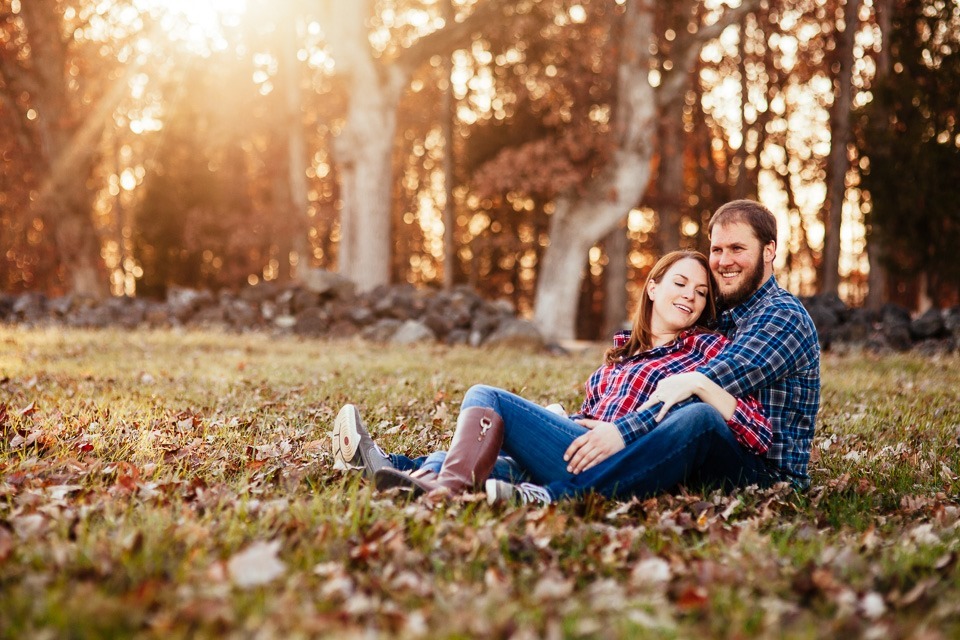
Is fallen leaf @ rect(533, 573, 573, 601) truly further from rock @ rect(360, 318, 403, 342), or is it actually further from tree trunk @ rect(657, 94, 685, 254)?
tree trunk @ rect(657, 94, 685, 254)

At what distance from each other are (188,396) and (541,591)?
487cm

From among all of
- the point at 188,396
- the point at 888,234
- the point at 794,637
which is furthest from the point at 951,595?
the point at 888,234

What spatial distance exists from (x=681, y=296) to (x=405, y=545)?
203 centimetres

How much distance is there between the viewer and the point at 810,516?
3.79 metres

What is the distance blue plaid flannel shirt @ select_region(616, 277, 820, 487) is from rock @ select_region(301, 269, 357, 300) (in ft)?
38.2

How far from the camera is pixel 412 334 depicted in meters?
13.5

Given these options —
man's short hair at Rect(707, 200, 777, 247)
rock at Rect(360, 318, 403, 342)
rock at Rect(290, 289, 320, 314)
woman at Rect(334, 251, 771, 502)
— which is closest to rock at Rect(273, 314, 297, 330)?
rock at Rect(290, 289, 320, 314)

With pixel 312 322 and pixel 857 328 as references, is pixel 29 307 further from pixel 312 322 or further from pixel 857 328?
pixel 857 328

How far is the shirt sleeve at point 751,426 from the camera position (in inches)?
153

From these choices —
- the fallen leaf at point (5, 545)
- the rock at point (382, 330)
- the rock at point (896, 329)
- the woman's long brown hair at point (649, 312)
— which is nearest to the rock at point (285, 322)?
the rock at point (382, 330)

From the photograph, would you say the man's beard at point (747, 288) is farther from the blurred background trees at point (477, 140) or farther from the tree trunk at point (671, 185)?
the tree trunk at point (671, 185)

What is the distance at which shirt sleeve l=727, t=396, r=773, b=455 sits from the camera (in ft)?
12.7

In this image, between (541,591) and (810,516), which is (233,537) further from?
(810,516)

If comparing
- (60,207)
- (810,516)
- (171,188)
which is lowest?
(810,516)
